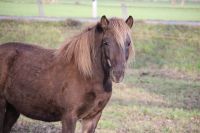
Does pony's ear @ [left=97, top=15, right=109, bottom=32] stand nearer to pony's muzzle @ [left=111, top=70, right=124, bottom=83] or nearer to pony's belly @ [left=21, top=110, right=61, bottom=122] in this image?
pony's muzzle @ [left=111, top=70, right=124, bottom=83]

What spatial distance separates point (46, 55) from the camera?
665 centimetres

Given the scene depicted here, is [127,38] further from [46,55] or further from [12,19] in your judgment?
[12,19]

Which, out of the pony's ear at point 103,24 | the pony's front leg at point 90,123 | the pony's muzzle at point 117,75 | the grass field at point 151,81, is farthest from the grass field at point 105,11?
the pony's muzzle at point 117,75

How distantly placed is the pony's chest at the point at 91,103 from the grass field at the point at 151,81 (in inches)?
87.4

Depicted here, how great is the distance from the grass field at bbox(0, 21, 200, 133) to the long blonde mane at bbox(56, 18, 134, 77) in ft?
5.54

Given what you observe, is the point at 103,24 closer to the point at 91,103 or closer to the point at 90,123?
the point at 91,103

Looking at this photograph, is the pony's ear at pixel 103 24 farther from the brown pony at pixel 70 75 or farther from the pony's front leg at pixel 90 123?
the pony's front leg at pixel 90 123

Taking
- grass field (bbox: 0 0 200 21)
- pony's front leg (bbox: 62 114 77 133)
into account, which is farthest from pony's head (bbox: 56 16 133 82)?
grass field (bbox: 0 0 200 21)

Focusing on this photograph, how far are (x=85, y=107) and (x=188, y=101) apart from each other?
6.31 m

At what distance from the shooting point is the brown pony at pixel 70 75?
5.95 m

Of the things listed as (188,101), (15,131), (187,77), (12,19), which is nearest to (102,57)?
(15,131)

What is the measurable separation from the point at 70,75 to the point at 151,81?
884 cm

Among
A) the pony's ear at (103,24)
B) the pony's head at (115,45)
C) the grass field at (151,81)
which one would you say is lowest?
the grass field at (151,81)

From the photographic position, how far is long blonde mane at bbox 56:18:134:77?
19.7ft
